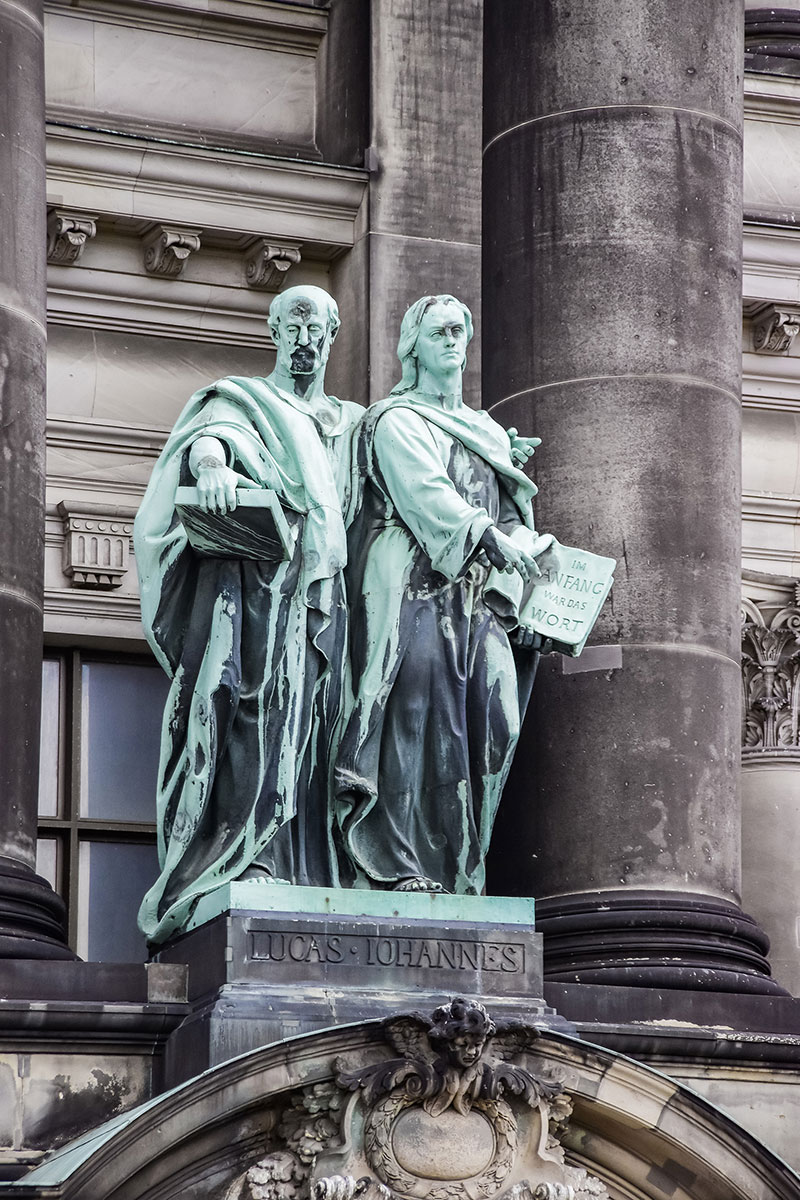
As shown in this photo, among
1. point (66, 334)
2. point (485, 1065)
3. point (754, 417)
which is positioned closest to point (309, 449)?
A: point (485, 1065)

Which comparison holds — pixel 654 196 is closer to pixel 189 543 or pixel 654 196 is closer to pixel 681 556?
pixel 681 556

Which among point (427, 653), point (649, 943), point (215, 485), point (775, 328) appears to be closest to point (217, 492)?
point (215, 485)

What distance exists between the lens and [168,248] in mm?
17594

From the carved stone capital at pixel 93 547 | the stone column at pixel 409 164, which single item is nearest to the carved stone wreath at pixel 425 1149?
the carved stone capital at pixel 93 547

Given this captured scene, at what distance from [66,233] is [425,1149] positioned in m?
6.69

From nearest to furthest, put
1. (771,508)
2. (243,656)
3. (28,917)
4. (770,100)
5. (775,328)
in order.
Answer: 1. (243,656)
2. (28,917)
3. (771,508)
4. (775,328)
5. (770,100)

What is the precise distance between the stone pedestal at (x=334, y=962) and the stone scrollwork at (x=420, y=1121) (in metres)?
0.30

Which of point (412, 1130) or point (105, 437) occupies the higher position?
point (105, 437)

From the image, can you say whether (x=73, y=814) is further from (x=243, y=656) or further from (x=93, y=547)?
(x=243, y=656)

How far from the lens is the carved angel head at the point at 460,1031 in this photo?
40.8ft

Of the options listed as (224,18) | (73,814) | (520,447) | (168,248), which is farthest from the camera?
(224,18)

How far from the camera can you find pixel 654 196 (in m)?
15.6

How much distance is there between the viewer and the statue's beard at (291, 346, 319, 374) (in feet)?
46.0

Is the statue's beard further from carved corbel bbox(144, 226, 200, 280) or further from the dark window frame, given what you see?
carved corbel bbox(144, 226, 200, 280)
